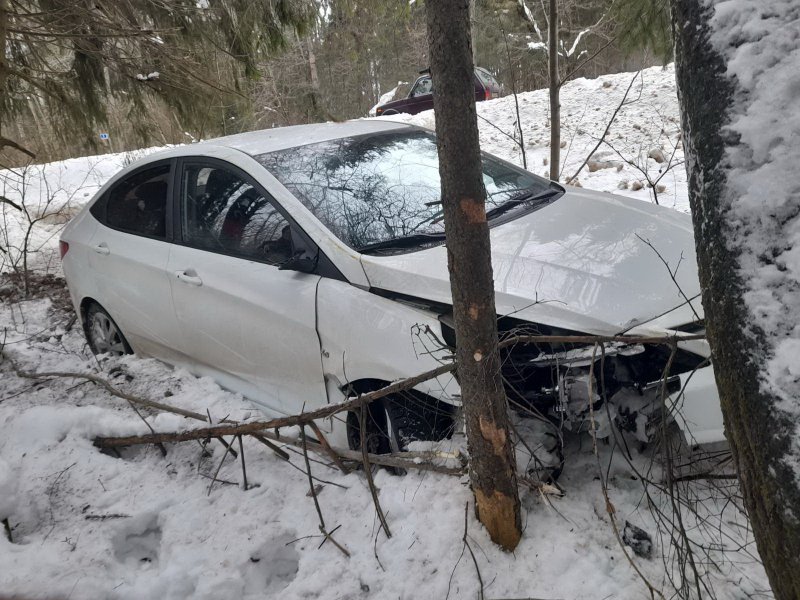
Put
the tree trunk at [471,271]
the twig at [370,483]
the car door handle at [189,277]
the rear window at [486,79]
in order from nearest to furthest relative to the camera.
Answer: the tree trunk at [471,271] → the twig at [370,483] → the car door handle at [189,277] → the rear window at [486,79]

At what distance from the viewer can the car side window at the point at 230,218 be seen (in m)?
3.04

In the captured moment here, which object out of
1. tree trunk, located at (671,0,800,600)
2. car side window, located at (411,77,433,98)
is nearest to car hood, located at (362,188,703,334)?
tree trunk, located at (671,0,800,600)

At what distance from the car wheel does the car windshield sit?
189 cm

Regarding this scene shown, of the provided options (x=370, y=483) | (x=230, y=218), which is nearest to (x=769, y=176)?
(x=370, y=483)

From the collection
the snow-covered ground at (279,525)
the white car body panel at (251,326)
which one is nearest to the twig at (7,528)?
the snow-covered ground at (279,525)

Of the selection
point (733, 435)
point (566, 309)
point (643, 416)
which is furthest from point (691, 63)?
point (643, 416)

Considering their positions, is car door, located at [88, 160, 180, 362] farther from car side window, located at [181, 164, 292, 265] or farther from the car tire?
the car tire

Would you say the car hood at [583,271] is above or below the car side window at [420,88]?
below

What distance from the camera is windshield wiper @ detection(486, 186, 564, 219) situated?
10.5ft

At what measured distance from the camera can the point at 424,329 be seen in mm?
2494

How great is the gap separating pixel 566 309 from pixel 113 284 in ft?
10.1

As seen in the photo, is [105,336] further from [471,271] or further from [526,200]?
[471,271]

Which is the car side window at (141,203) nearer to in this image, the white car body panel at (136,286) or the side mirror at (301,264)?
the white car body panel at (136,286)

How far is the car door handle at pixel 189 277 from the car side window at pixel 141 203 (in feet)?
1.25
